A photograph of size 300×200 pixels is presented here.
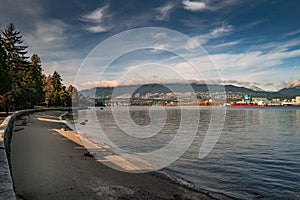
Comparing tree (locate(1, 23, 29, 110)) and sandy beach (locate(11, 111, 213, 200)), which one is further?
tree (locate(1, 23, 29, 110))

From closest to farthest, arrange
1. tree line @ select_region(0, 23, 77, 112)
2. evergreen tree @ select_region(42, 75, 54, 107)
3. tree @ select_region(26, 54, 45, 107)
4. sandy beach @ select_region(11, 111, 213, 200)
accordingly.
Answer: sandy beach @ select_region(11, 111, 213, 200)
tree line @ select_region(0, 23, 77, 112)
tree @ select_region(26, 54, 45, 107)
evergreen tree @ select_region(42, 75, 54, 107)

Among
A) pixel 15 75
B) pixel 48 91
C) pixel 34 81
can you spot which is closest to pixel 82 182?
pixel 15 75

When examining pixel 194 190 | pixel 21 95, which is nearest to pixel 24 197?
pixel 194 190

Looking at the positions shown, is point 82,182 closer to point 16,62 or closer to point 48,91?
point 16,62

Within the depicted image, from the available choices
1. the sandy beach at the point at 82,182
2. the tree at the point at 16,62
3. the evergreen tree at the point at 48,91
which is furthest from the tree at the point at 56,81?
the sandy beach at the point at 82,182

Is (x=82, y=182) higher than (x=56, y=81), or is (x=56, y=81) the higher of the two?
(x=56, y=81)

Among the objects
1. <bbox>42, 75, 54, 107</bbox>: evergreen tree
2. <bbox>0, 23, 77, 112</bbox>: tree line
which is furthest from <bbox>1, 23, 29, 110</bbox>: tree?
<bbox>42, 75, 54, 107</bbox>: evergreen tree

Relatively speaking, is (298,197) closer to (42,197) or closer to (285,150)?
(42,197)

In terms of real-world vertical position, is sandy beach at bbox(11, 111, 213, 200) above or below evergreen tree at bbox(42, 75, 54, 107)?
below

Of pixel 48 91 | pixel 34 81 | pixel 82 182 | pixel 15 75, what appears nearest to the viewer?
pixel 82 182

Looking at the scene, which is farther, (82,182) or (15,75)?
(15,75)

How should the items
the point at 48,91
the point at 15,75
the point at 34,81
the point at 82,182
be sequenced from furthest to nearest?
the point at 48,91, the point at 34,81, the point at 15,75, the point at 82,182

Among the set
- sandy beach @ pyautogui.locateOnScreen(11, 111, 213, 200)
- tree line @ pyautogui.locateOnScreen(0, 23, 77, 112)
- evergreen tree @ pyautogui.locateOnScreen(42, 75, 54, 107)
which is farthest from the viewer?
evergreen tree @ pyautogui.locateOnScreen(42, 75, 54, 107)

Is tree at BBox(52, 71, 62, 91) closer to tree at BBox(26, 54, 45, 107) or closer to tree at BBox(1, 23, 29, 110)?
tree at BBox(26, 54, 45, 107)
